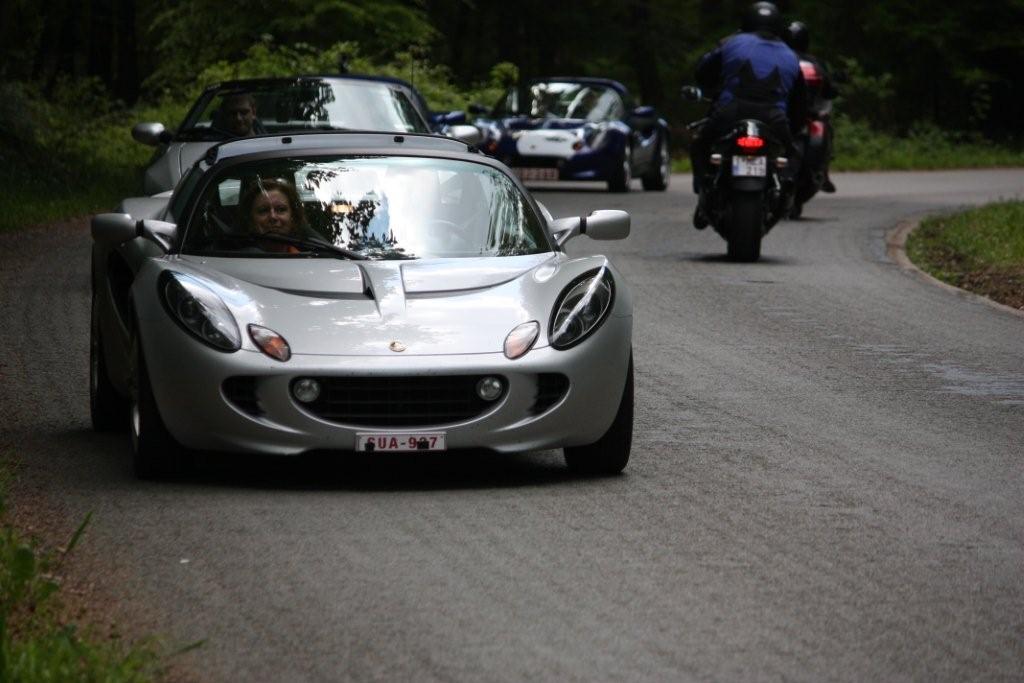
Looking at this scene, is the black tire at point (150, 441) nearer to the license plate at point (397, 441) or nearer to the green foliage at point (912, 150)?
the license plate at point (397, 441)

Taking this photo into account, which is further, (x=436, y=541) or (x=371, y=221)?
Result: (x=371, y=221)

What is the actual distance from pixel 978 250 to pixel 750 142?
8.17 feet

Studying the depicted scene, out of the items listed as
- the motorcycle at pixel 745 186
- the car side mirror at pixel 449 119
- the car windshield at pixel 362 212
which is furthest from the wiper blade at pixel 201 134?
the car windshield at pixel 362 212

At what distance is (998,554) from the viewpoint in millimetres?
6238

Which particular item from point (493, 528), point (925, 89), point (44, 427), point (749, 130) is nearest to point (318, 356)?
point (493, 528)

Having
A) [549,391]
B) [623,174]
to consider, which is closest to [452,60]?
[623,174]

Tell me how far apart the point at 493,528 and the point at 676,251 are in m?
11.4

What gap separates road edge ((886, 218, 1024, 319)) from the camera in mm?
13922

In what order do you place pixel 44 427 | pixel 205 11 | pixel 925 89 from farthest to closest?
1. pixel 925 89
2. pixel 205 11
3. pixel 44 427

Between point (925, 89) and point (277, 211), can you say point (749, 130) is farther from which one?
point (925, 89)

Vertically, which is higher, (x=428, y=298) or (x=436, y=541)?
(x=428, y=298)

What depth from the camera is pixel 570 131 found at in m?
26.3

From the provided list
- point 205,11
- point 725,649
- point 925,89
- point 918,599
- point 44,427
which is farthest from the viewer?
point 925,89

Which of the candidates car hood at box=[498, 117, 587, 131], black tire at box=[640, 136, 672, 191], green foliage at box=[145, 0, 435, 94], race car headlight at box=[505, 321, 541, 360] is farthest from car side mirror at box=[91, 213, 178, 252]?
black tire at box=[640, 136, 672, 191]
